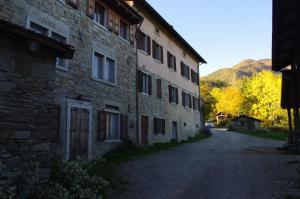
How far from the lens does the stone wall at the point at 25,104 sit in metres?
5.96

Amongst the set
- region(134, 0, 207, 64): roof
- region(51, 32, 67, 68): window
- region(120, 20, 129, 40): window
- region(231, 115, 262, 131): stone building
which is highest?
region(134, 0, 207, 64): roof

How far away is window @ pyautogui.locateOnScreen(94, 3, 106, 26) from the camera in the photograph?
15.5m

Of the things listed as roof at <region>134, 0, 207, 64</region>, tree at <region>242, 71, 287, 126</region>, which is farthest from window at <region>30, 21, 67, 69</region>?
tree at <region>242, 71, 287, 126</region>

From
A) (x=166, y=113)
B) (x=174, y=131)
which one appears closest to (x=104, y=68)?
(x=166, y=113)

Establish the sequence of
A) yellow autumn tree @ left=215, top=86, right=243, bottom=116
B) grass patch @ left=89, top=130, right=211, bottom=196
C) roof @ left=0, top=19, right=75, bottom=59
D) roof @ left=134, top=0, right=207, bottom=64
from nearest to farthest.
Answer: roof @ left=0, top=19, right=75, bottom=59
grass patch @ left=89, top=130, right=211, bottom=196
roof @ left=134, top=0, right=207, bottom=64
yellow autumn tree @ left=215, top=86, right=243, bottom=116

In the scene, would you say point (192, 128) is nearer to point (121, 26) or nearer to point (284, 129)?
point (121, 26)

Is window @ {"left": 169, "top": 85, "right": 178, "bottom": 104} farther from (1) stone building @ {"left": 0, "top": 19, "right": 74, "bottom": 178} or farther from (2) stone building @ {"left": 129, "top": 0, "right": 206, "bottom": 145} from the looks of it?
(1) stone building @ {"left": 0, "top": 19, "right": 74, "bottom": 178}

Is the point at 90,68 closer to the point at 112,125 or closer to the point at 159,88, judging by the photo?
the point at 112,125

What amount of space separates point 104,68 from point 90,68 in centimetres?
123

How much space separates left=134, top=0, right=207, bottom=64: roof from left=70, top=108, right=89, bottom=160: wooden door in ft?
28.5

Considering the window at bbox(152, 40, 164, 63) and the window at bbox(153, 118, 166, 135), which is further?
the window at bbox(152, 40, 164, 63)

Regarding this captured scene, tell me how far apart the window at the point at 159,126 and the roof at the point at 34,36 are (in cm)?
1440

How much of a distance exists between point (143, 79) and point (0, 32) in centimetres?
1451

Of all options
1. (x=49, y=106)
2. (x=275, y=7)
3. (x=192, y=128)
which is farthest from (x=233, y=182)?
(x=192, y=128)
